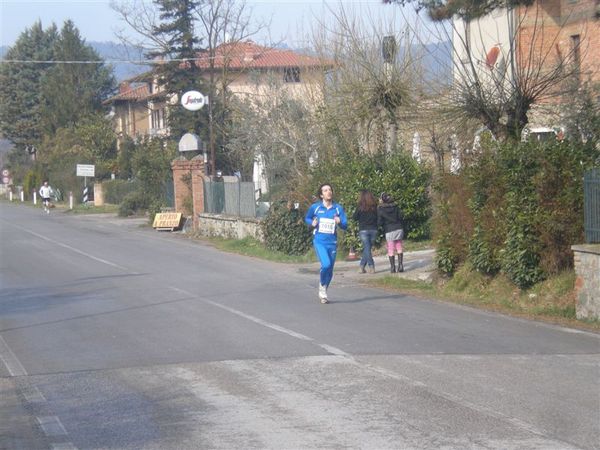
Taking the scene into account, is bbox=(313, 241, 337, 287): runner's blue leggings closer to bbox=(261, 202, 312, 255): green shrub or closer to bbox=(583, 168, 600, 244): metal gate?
bbox=(583, 168, 600, 244): metal gate

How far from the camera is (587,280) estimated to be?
1307cm

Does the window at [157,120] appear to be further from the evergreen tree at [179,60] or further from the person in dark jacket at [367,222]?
the person in dark jacket at [367,222]

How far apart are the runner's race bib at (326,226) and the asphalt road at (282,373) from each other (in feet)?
3.98

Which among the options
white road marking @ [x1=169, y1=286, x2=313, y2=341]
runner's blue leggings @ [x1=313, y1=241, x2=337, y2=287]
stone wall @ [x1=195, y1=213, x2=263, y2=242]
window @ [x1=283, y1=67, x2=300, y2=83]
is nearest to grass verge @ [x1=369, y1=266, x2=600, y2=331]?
runner's blue leggings @ [x1=313, y1=241, x2=337, y2=287]

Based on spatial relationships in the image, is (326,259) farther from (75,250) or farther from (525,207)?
(75,250)

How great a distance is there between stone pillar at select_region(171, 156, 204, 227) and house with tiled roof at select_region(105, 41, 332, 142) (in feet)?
14.9

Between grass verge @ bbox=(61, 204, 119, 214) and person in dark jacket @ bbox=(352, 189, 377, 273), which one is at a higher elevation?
person in dark jacket @ bbox=(352, 189, 377, 273)

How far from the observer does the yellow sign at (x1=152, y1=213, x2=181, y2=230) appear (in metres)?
36.5

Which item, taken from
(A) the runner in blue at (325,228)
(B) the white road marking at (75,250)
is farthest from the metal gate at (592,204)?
(B) the white road marking at (75,250)

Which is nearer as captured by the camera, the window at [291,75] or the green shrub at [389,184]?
the green shrub at [389,184]

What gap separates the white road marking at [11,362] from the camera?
9.87 m

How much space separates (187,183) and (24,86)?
57.3 meters

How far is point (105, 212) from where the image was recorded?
179 ft

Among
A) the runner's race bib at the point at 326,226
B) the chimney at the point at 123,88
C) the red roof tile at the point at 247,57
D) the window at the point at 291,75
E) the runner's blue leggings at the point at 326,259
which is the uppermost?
the chimney at the point at 123,88
